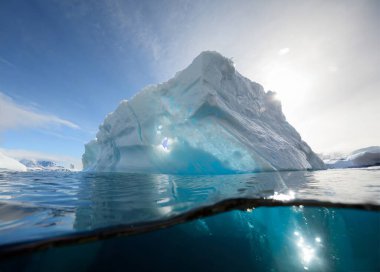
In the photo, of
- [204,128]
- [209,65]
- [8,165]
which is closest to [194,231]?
[204,128]

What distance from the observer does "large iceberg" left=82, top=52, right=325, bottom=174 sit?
2000 cm

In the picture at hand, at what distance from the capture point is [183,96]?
24672 mm

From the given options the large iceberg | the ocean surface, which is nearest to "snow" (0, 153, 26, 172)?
the large iceberg

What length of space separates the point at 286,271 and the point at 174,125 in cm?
1924

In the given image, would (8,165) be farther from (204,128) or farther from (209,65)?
(209,65)

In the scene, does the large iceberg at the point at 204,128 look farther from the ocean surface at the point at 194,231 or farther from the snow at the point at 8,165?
the snow at the point at 8,165

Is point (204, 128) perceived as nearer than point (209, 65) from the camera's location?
Yes

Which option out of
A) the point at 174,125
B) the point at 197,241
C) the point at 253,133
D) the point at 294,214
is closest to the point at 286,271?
the point at 294,214

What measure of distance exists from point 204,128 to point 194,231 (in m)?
16.2

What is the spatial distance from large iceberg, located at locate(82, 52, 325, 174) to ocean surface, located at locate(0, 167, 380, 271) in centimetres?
1156

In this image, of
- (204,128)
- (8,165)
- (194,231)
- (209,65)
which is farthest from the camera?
(8,165)

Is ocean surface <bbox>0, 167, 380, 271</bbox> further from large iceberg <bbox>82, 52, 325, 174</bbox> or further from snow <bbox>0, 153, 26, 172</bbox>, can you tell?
snow <bbox>0, 153, 26, 172</bbox>

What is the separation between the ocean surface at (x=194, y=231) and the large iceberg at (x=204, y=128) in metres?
11.6

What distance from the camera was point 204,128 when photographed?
845 inches
